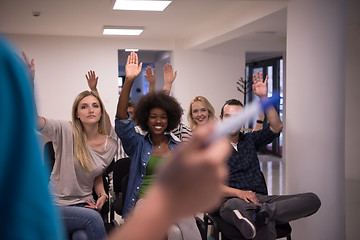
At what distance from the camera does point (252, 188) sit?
3.64 meters

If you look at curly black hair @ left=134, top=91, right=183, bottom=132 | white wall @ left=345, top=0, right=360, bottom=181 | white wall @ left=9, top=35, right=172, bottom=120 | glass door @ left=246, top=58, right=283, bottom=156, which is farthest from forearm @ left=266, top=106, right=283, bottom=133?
glass door @ left=246, top=58, right=283, bottom=156

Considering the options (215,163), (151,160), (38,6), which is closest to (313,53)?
(151,160)

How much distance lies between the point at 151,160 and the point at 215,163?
290cm

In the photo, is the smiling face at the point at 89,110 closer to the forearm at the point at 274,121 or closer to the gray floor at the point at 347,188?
the forearm at the point at 274,121

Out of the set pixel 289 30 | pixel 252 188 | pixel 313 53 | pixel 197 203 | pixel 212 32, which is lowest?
pixel 252 188

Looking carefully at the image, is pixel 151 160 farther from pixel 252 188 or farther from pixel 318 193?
pixel 318 193

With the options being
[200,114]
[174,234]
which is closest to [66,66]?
[200,114]

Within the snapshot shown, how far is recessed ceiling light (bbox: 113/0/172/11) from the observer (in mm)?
5321

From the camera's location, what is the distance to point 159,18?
21.8ft

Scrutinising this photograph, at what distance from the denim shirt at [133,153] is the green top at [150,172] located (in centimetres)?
3

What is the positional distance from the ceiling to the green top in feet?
9.24

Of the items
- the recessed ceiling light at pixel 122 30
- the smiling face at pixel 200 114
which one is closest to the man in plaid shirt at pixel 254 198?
the smiling face at pixel 200 114

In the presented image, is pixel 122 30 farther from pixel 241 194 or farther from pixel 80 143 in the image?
pixel 241 194

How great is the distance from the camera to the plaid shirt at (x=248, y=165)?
3.65 metres
